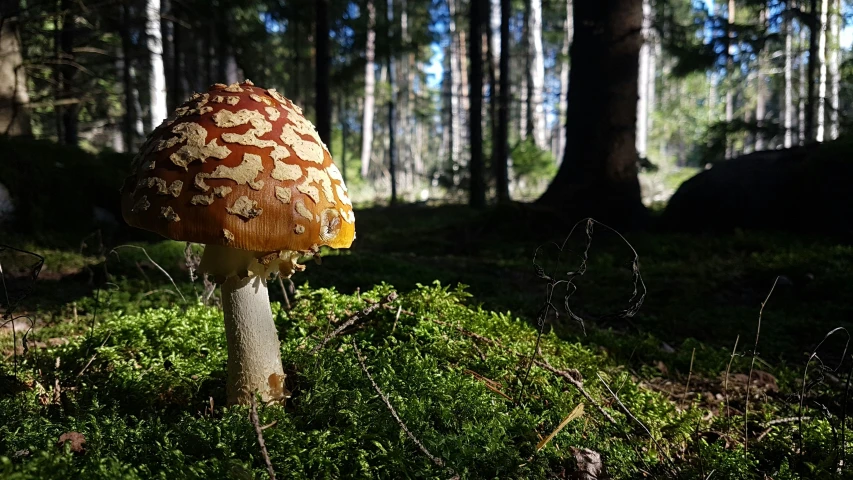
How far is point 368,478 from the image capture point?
1.43 m

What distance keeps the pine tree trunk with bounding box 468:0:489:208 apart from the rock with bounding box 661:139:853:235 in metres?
5.80

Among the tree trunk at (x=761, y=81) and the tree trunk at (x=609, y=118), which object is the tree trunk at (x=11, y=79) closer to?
the tree trunk at (x=609, y=118)

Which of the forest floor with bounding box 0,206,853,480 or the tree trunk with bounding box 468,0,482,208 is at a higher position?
the tree trunk with bounding box 468,0,482,208

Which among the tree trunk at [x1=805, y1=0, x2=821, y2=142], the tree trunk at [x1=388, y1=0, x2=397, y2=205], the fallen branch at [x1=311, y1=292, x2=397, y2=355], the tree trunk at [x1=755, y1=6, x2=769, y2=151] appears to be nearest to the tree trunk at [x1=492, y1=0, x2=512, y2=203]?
the tree trunk at [x1=388, y1=0, x2=397, y2=205]

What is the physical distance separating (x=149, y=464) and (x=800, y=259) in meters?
5.28

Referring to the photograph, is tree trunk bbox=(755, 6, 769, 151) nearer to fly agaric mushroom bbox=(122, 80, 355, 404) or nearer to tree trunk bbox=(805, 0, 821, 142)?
tree trunk bbox=(805, 0, 821, 142)

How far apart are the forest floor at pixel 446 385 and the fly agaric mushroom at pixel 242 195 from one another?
0.31m

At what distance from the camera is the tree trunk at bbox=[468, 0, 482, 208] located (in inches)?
467

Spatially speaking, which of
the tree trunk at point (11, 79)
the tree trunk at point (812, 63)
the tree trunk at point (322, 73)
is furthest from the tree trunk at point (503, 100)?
the tree trunk at point (11, 79)

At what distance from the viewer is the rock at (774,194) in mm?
5457

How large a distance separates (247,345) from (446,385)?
31.7 inches

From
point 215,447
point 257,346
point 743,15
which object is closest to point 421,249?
point 257,346

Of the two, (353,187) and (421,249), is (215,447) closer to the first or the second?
(421,249)

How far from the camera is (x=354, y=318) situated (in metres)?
2.34
